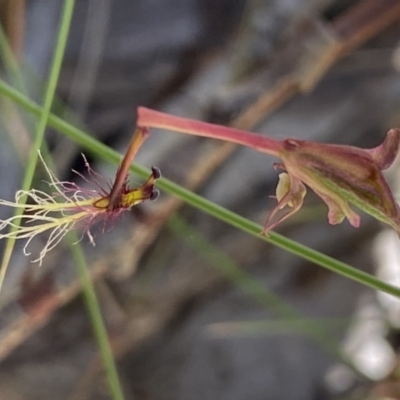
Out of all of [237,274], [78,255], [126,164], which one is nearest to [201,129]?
[126,164]

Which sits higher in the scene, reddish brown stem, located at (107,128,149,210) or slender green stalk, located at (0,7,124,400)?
slender green stalk, located at (0,7,124,400)

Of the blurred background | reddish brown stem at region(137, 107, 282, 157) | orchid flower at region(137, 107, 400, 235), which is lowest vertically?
orchid flower at region(137, 107, 400, 235)

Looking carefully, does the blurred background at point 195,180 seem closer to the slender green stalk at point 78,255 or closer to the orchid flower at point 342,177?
the slender green stalk at point 78,255

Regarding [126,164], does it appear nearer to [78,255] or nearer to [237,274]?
[78,255]

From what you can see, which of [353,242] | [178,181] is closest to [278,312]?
[353,242]

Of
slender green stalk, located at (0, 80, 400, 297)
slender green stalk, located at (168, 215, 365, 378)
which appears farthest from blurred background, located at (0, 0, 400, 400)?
slender green stalk, located at (0, 80, 400, 297)

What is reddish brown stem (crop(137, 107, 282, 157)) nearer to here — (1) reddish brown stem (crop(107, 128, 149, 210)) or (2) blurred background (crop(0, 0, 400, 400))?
→ (1) reddish brown stem (crop(107, 128, 149, 210))

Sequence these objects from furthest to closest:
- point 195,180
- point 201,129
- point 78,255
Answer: point 195,180 < point 78,255 < point 201,129
